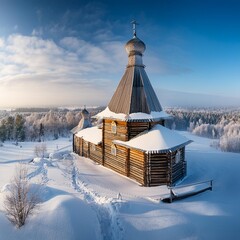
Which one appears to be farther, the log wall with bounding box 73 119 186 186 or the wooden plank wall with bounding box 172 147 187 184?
the wooden plank wall with bounding box 172 147 187 184

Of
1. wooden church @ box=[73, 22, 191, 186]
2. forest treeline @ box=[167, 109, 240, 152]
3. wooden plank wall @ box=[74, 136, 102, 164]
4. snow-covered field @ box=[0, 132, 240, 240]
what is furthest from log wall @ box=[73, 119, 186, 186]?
forest treeline @ box=[167, 109, 240, 152]

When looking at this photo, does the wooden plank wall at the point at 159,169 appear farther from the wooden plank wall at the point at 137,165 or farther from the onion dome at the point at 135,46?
the onion dome at the point at 135,46

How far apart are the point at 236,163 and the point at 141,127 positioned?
1008 centimetres

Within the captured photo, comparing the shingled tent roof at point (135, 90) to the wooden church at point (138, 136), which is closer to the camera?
the wooden church at point (138, 136)

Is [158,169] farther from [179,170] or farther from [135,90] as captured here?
[135,90]

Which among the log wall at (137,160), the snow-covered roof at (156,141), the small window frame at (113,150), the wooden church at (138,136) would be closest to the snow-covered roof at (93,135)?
the wooden church at (138,136)

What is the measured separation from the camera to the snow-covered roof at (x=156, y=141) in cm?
1230

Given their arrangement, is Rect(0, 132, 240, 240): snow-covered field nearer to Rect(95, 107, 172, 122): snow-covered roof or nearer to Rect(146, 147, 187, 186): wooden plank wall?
Rect(146, 147, 187, 186): wooden plank wall

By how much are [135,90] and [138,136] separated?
3437 millimetres

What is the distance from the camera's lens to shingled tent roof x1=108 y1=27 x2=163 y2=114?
46.8 feet

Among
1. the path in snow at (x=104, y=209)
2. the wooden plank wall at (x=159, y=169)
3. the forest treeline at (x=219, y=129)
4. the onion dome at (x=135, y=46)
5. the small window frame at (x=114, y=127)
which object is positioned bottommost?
the forest treeline at (x=219, y=129)

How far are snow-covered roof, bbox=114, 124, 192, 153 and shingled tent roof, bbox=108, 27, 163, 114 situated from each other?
158 centimetres

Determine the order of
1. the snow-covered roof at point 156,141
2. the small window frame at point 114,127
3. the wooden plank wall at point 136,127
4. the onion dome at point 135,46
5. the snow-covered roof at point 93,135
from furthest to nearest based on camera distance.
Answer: the snow-covered roof at point 93,135 < the onion dome at point 135,46 < the small window frame at point 114,127 < the wooden plank wall at point 136,127 < the snow-covered roof at point 156,141

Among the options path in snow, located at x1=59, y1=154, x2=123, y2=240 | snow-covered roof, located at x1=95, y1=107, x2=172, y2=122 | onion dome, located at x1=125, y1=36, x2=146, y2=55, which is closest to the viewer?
path in snow, located at x1=59, y1=154, x2=123, y2=240
